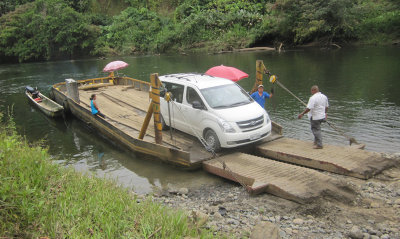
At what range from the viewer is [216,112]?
980 centimetres

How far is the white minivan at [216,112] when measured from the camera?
9.59 m

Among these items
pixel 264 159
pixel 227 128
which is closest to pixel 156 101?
pixel 227 128

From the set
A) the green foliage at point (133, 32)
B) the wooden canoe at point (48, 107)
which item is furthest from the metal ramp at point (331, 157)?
the green foliage at point (133, 32)

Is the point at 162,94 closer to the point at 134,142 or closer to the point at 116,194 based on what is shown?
the point at 134,142

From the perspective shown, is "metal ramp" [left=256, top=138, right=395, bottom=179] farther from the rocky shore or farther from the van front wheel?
the van front wheel

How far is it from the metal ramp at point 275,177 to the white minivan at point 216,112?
608 mm

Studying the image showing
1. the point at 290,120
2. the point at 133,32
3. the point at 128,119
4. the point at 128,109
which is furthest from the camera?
the point at 133,32

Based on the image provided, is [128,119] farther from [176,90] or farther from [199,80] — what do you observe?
[199,80]

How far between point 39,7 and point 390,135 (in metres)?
61.1

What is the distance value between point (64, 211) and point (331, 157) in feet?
22.1

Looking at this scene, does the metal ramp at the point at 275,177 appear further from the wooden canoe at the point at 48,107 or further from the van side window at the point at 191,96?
the wooden canoe at the point at 48,107

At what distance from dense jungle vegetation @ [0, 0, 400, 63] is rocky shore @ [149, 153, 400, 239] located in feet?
122

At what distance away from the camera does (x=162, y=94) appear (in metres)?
11.8

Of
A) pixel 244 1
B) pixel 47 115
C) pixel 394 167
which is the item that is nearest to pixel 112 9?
pixel 244 1
